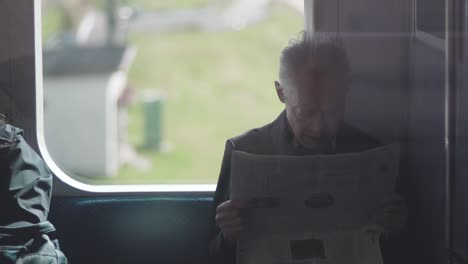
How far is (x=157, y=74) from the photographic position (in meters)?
17.4

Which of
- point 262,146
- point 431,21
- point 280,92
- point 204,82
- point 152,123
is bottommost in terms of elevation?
point 152,123

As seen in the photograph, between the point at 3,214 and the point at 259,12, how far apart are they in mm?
14590

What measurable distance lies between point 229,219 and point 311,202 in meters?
0.17

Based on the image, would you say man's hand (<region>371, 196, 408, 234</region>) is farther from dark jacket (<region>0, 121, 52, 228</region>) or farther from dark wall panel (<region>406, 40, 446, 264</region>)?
dark jacket (<region>0, 121, 52, 228</region>)

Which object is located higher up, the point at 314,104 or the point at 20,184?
the point at 314,104

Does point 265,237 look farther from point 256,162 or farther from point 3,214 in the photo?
point 3,214

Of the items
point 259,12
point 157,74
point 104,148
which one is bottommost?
point 104,148

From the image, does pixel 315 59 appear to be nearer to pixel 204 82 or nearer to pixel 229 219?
pixel 229 219

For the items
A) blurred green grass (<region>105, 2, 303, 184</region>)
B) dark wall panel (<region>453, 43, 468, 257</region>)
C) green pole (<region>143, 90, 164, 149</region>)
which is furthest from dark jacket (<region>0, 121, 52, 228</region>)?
blurred green grass (<region>105, 2, 303, 184</region>)

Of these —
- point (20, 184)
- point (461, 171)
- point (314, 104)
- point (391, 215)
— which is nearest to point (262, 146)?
point (314, 104)

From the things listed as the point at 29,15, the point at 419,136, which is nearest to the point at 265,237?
the point at 419,136

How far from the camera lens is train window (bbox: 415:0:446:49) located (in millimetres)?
1462

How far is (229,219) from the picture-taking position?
151 centimetres

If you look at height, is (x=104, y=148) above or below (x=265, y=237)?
below
